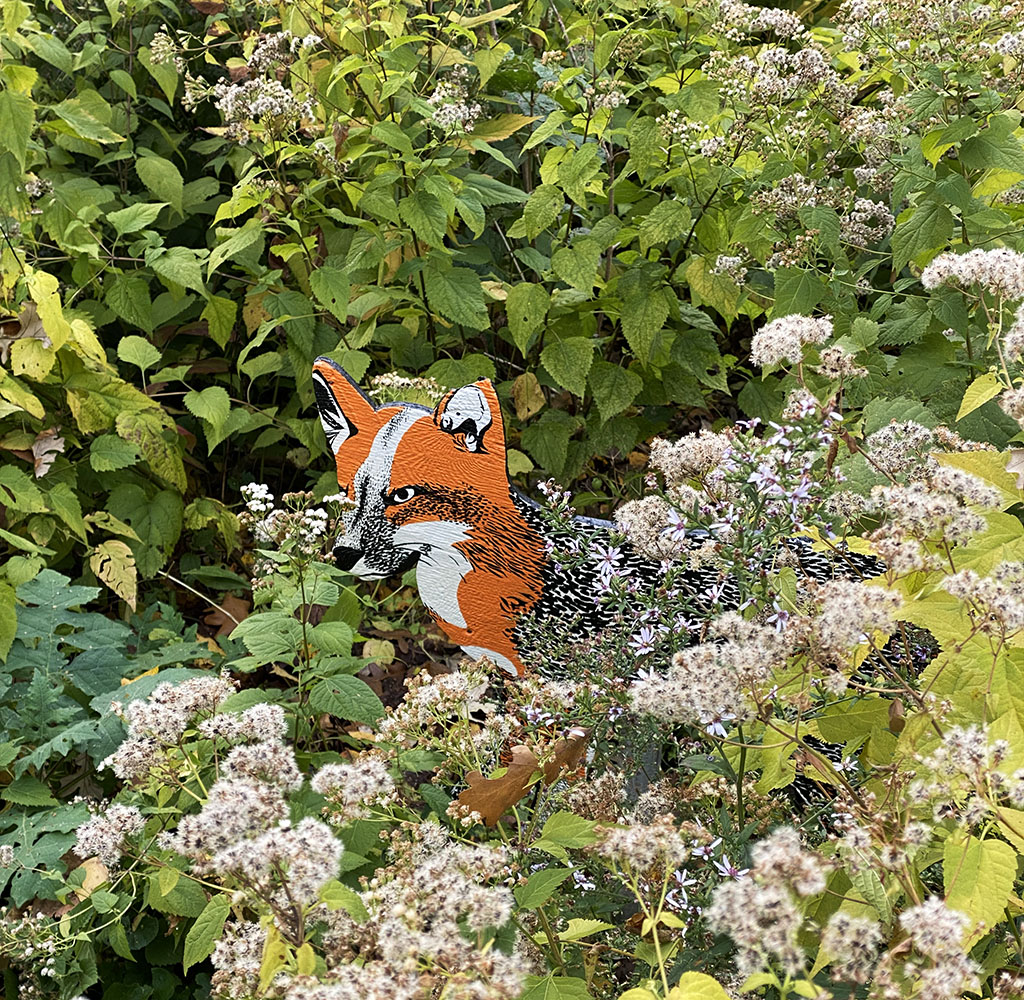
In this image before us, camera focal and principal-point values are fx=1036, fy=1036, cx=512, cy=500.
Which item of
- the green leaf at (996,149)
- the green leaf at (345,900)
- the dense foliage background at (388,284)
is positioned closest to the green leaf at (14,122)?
the dense foliage background at (388,284)

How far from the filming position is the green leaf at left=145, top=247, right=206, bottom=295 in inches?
99.9

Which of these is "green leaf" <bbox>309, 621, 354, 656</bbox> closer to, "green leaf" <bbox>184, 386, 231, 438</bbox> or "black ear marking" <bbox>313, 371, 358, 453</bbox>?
"black ear marking" <bbox>313, 371, 358, 453</bbox>

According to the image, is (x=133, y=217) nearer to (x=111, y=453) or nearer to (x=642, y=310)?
(x=111, y=453)

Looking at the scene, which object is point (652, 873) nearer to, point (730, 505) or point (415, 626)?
point (730, 505)

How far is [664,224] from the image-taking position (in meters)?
2.28

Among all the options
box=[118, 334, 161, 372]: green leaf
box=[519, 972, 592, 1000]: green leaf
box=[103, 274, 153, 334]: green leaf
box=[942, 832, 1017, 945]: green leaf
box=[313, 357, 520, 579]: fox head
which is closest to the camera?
box=[942, 832, 1017, 945]: green leaf

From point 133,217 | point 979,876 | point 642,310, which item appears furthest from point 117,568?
point 979,876

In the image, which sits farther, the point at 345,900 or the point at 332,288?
the point at 332,288

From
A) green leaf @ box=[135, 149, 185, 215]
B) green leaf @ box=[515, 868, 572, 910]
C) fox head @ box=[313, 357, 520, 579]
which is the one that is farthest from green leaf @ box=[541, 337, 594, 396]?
green leaf @ box=[515, 868, 572, 910]

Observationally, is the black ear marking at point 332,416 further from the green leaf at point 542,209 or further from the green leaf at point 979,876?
the green leaf at point 979,876

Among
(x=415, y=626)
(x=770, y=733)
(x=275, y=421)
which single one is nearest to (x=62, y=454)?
(x=275, y=421)

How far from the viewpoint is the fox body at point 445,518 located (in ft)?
5.65

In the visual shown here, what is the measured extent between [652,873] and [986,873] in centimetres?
33

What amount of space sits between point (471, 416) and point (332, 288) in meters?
0.84
